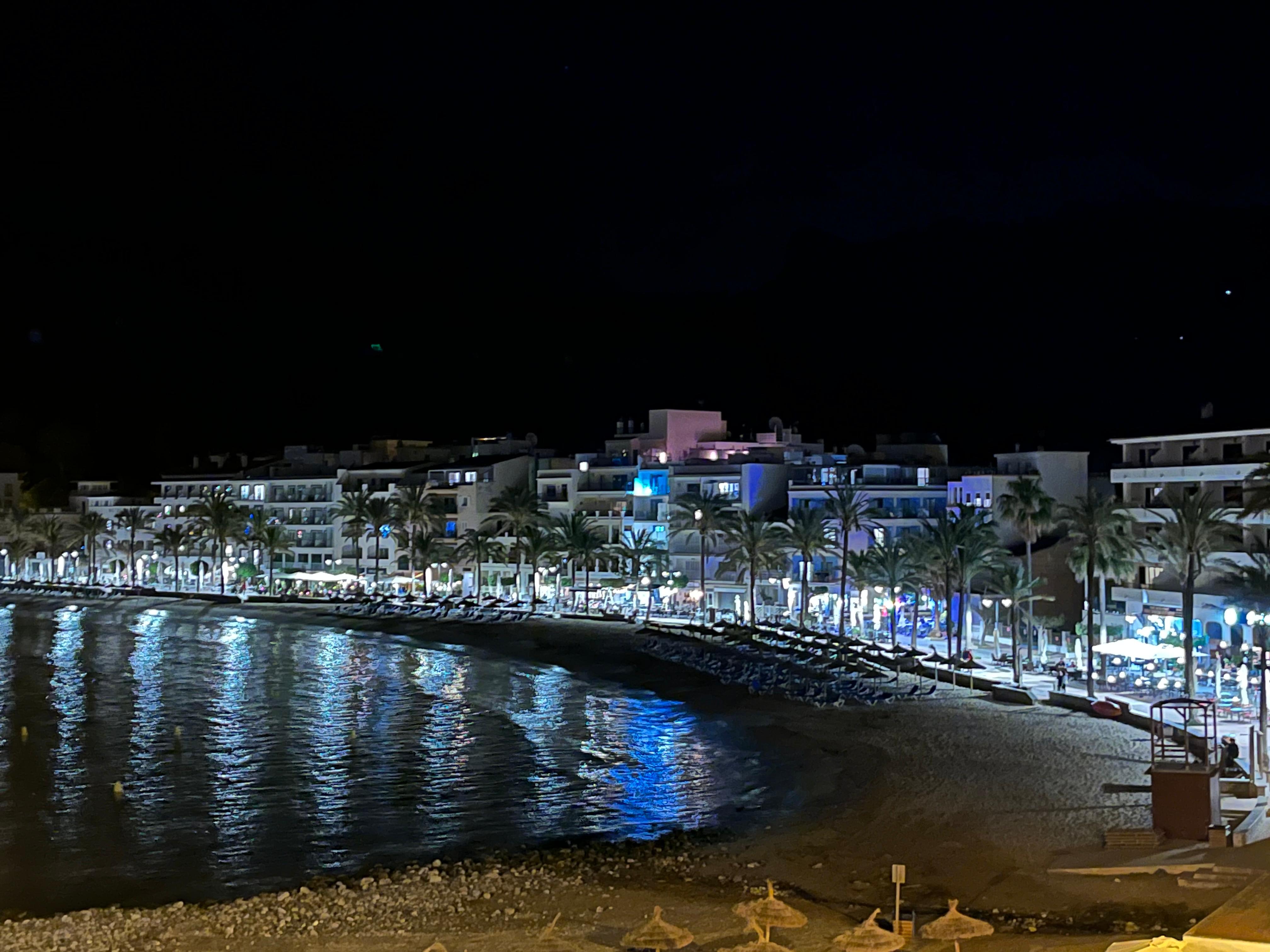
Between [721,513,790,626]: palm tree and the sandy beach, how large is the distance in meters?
28.9

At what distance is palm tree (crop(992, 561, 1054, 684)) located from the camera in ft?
138

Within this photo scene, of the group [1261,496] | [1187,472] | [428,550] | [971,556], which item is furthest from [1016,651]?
[428,550]

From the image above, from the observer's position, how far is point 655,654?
5800 cm

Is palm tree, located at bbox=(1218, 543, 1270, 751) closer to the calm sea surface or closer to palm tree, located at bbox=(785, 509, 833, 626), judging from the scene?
the calm sea surface

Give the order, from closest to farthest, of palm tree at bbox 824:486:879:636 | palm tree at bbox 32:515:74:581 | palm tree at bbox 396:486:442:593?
palm tree at bbox 824:486:879:636
palm tree at bbox 396:486:442:593
palm tree at bbox 32:515:74:581

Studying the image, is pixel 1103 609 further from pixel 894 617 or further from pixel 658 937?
pixel 658 937

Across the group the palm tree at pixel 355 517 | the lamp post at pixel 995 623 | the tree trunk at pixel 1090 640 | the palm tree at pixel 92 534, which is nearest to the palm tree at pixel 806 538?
the lamp post at pixel 995 623

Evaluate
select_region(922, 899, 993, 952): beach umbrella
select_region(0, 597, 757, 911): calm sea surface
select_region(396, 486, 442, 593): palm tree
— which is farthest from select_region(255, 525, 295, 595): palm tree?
select_region(922, 899, 993, 952): beach umbrella

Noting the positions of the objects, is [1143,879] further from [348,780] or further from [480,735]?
[480,735]

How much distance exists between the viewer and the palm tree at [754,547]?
208ft

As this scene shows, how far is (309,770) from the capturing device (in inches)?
1307

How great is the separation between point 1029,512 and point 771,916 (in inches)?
1324

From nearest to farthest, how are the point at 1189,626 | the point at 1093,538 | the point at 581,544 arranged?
the point at 1189,626 < the point at 1093,538 < the point at 581,544

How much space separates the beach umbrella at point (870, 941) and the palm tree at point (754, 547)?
4531cm
